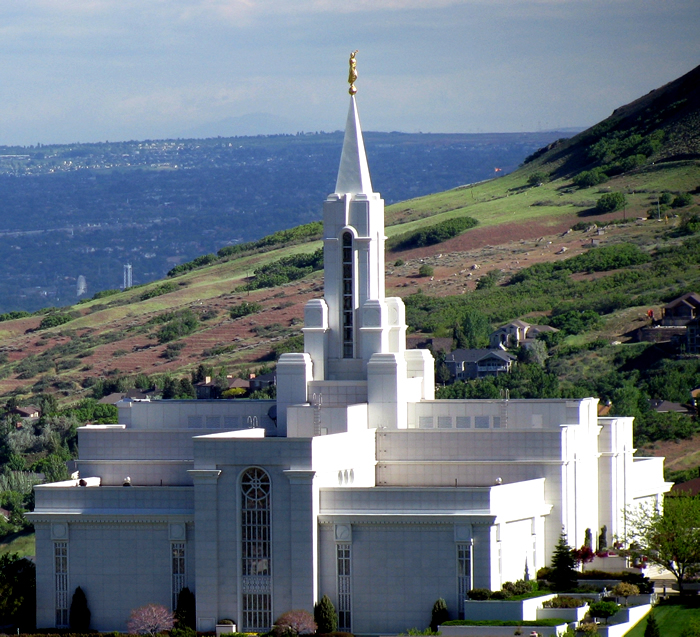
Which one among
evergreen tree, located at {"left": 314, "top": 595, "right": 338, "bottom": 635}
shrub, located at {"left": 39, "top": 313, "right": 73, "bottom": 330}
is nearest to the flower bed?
evergreen tree, located at {"left": 314, "top": 595, "right": 338, "bottom": 635}

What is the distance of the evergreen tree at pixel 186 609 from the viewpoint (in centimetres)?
6116

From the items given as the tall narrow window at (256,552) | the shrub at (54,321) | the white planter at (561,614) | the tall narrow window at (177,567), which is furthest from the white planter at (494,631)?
the shrub at (54,321)

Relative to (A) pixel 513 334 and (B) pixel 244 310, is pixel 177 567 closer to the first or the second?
(A) pixel 513 334

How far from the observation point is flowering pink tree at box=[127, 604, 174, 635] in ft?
197

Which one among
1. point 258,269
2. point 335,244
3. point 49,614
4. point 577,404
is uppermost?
point 258,269

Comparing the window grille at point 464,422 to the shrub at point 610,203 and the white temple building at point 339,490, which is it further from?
the shrub at point 610,203

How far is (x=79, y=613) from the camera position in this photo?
62.7m

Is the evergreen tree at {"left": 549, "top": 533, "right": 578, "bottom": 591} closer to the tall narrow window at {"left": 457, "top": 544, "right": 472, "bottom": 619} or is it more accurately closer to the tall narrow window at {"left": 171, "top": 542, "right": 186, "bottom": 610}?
the tall narrow window at {"left": 457, "top": 544, "right": 472, "bottom": 619}

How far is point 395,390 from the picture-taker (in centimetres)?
6862

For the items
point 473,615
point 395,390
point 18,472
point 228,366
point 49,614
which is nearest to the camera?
point 473,615

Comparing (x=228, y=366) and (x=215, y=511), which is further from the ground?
(x=228, y=366)

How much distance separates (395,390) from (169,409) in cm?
924

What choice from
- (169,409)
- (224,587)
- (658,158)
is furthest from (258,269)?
(224,587)

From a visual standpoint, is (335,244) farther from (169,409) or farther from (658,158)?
(658,158)
